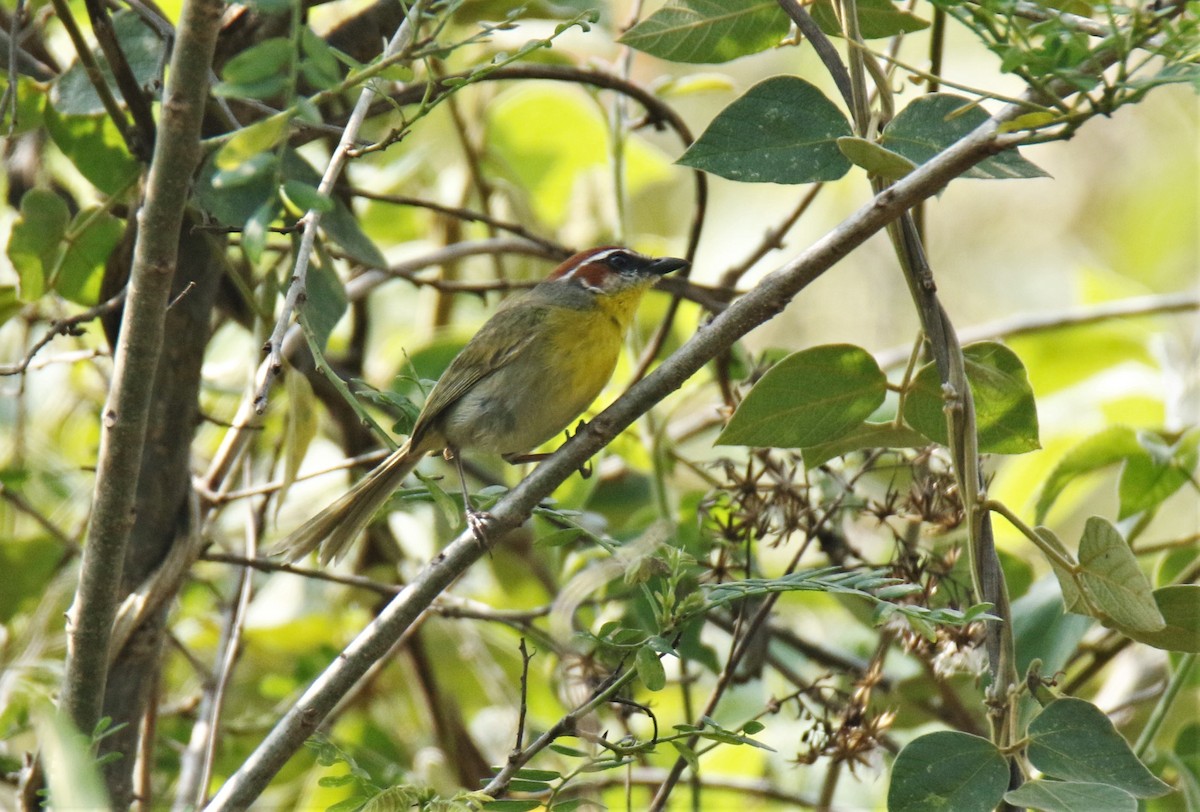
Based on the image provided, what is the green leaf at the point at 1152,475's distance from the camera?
2430 mm

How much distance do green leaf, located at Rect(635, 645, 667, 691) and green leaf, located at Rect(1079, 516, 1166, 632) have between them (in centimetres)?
62

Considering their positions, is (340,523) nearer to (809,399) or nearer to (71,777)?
(809,399)

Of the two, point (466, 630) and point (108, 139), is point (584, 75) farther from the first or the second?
point (466, 630)

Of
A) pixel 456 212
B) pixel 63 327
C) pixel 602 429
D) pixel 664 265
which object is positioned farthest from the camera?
pixel 664 265

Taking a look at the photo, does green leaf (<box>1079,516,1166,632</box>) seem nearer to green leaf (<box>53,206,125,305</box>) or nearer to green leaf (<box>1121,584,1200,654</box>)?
green leaf (<box>1121,584,1200,654</box>)

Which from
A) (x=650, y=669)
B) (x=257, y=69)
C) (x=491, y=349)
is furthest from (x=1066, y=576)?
(x=491, y=349)

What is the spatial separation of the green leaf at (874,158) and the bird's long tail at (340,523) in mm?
1417

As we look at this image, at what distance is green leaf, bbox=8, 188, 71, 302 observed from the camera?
7.78 ft

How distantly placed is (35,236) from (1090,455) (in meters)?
2.25

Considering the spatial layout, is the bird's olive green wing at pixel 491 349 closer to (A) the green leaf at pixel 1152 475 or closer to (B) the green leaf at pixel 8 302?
(B) the green leaf at pixel 8 302

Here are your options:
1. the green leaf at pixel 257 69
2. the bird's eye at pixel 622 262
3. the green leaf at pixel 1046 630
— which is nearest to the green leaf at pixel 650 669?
the green leaf at pixel 257 69

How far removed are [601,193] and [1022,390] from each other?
2667mm

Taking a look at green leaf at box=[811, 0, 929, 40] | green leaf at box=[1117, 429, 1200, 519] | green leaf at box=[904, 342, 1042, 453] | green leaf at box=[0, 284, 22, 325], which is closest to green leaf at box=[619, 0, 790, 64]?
green leaf at box=[811, 0, 929, 40]

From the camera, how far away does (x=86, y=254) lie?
2.53m
